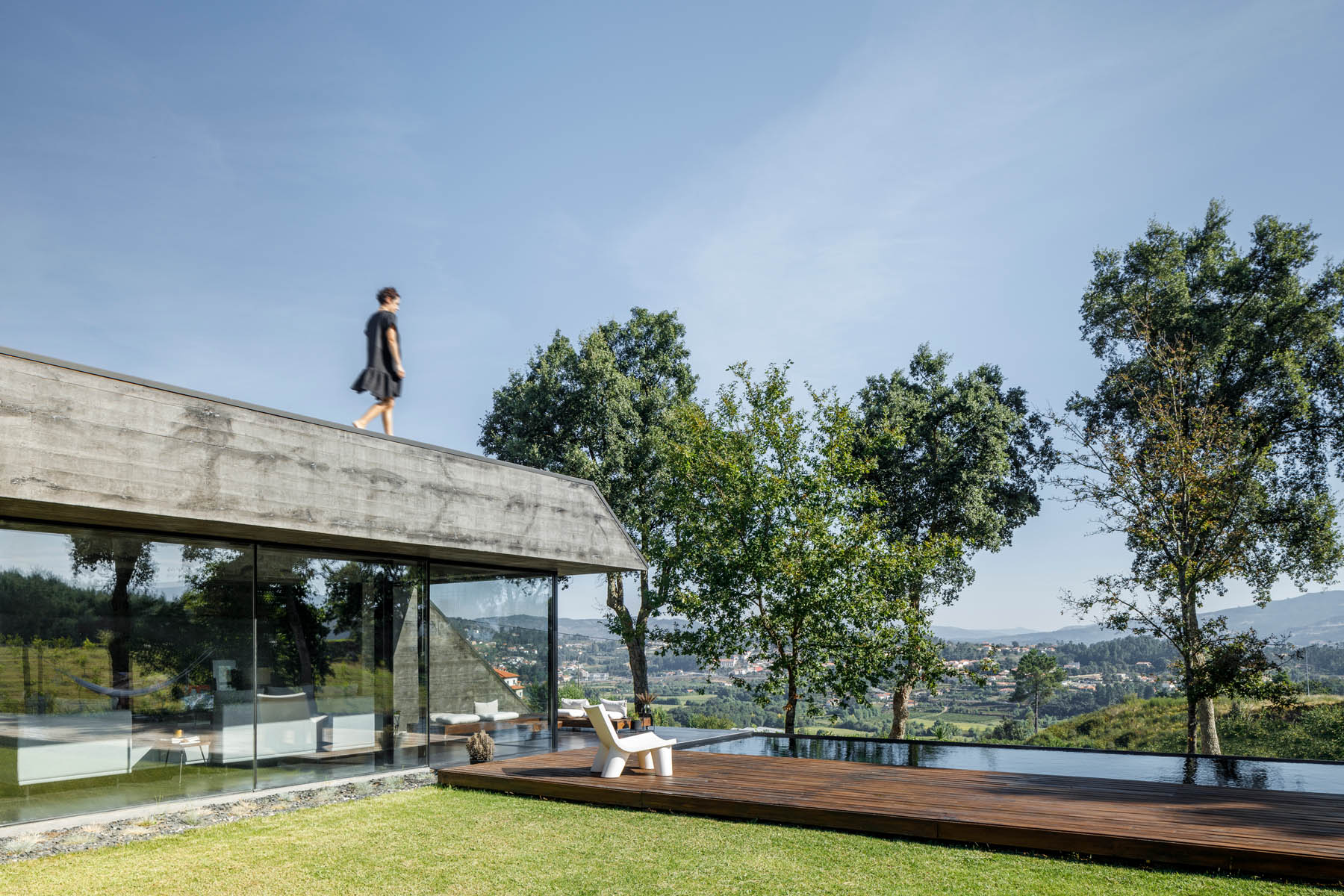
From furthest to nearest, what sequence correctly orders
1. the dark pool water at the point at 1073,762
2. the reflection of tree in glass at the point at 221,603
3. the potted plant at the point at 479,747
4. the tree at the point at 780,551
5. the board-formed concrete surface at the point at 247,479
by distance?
1. the tree at the point at 780,551
2. the potted plant at the point at 479,747
3. the dark pool water at the point at 1073,762
4. the reflection of tree in glass at the point at 221,603
5. the board-formed concrete surface at the point at 247,479

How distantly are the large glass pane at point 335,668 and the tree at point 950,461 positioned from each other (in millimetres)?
12564

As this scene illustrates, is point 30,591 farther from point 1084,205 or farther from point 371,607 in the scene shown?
point 1084,205

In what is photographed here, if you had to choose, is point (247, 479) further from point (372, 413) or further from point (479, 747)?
point (479, 747)

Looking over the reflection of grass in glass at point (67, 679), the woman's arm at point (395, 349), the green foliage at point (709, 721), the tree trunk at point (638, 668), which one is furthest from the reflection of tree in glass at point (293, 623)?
the tree trunk at point (638, 668)

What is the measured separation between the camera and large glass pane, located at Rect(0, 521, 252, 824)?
704cm

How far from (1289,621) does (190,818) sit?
22.1m

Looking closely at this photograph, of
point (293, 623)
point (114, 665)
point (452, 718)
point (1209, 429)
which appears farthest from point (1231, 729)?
point (114, 665)

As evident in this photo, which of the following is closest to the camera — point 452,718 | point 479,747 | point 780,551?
point 479,747

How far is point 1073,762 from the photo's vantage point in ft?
31.5

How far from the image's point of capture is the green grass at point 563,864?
551 centimetres

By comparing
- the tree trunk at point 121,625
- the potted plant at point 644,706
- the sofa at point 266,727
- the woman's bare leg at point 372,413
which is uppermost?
the woman's bare leg at point 372,413

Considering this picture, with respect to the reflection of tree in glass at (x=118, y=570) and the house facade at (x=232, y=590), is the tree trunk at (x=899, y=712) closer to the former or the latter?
the house facade at (x=232, y=590)

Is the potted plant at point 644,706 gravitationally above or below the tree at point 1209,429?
below

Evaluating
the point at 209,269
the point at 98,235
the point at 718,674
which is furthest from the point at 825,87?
the point at 98,235
